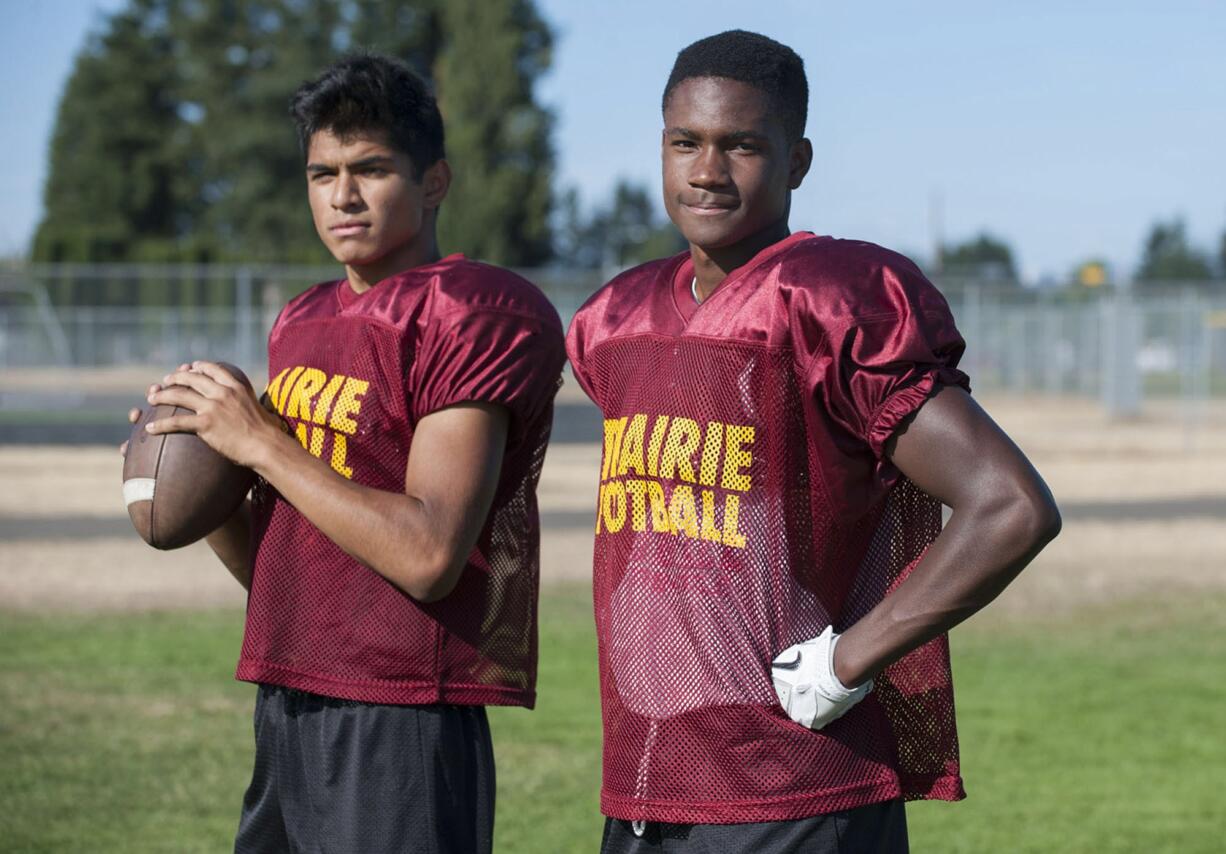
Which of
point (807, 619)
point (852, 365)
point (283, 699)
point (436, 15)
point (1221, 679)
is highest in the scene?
point (436, 15)

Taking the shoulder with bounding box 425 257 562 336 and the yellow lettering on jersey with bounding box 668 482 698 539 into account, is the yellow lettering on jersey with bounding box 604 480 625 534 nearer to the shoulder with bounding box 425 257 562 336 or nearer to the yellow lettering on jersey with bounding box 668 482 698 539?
the yellow lettering on jersey with bounding box 668 482 698 539

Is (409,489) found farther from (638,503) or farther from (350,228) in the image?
(350,228)

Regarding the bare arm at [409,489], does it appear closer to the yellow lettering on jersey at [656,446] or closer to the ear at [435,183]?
the yellow lettering on jersey at [656,446]

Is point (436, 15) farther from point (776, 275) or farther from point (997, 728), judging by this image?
point (776, 275)

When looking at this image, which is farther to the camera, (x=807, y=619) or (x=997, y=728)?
(x=997, y=728)

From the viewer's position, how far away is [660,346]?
242 cm

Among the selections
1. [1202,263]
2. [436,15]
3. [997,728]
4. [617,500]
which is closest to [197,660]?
[997,728]

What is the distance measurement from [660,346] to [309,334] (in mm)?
774

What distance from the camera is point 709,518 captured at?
7.59 feet

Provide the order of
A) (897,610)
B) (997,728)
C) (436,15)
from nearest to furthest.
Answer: (897,610) → (997,728) → (436,15)

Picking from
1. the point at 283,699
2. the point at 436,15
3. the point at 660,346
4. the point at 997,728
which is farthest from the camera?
the point at 436,15

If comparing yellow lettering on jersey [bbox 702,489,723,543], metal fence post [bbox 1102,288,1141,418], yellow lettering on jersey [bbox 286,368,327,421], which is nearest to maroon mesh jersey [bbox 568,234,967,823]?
yellow lettering on jersey [bbox 702,489,723,543]

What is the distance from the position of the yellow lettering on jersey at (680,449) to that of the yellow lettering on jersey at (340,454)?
643mm

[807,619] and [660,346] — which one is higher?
[660,346]
